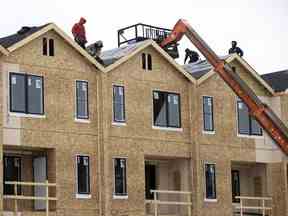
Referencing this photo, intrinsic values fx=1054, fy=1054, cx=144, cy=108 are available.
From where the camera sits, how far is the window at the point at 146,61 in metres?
56.6

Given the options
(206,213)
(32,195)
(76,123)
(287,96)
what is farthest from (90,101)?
(287,96)

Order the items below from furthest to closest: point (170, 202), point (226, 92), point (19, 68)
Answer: point (226, 92) < point (170, 202) < point (19, 68)

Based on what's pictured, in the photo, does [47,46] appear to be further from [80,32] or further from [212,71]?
[212,71]

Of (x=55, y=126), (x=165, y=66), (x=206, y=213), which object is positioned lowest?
(x=206, y=213)

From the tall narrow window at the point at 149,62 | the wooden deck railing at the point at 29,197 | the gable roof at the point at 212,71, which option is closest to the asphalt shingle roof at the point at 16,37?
the wooden deck railing at the point at 29,197

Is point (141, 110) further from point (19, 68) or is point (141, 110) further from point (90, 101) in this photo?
point (19, 68)

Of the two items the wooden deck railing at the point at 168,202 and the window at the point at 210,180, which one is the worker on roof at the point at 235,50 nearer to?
the window at the point at 210,180

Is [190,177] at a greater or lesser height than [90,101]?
lesser

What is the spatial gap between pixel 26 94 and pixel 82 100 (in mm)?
3490

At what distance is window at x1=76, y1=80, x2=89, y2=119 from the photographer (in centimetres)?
5316

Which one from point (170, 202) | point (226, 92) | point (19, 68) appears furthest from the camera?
point (226, 92)

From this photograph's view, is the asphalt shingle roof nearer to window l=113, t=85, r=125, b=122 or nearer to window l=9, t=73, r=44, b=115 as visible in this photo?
window l=9, t=73, r=44, b=115

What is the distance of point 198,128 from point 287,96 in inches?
284

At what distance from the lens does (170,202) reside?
5550 centimetres
